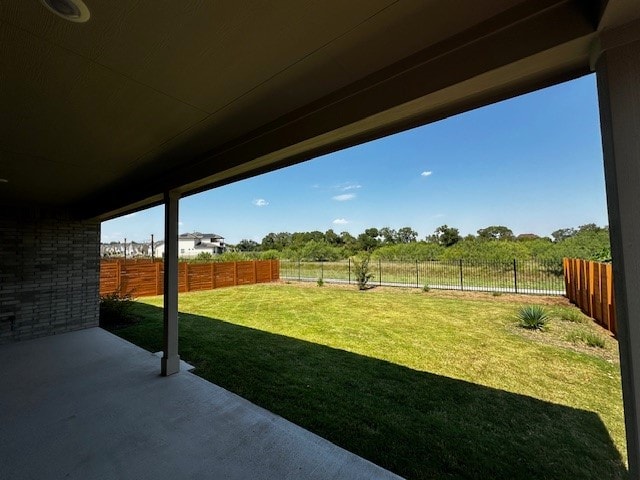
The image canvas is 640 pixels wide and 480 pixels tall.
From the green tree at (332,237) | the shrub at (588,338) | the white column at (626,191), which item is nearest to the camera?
the white column at (626,191)

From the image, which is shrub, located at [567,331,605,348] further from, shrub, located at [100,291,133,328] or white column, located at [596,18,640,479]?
shrub, located at [100,291,133,328]

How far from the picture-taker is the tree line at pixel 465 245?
1127 cm

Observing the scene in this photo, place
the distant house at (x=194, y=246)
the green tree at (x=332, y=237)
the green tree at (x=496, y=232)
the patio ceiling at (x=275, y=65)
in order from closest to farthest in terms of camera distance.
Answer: the patio ceiling at (x=275, y=65) → the green tree at (x=496, y=232) → the green tree at (x=332, y=237) → the distant house at (x=194, y=246)

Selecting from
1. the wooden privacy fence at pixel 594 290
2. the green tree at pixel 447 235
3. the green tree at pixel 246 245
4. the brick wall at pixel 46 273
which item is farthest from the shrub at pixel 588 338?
the green tree at pixel 246 245

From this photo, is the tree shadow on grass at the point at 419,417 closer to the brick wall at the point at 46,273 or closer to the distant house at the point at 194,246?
the brick wall at the point at 46,273

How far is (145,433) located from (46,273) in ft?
15.8

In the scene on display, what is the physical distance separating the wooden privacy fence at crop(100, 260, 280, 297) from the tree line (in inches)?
252

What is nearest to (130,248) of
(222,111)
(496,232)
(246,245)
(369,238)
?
(246,245)

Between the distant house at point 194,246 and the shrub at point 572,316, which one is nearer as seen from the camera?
the shrub at point 572,316

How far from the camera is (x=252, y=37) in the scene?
3.98 feet

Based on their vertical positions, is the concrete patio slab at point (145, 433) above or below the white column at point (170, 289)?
below

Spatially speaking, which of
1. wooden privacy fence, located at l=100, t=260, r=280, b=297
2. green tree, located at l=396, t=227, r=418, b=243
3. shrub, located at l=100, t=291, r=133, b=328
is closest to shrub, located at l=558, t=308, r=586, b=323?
shrub, located at l=100, t=291, r=133, b=328

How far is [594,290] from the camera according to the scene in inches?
224

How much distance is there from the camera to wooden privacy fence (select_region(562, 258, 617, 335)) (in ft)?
16.3
